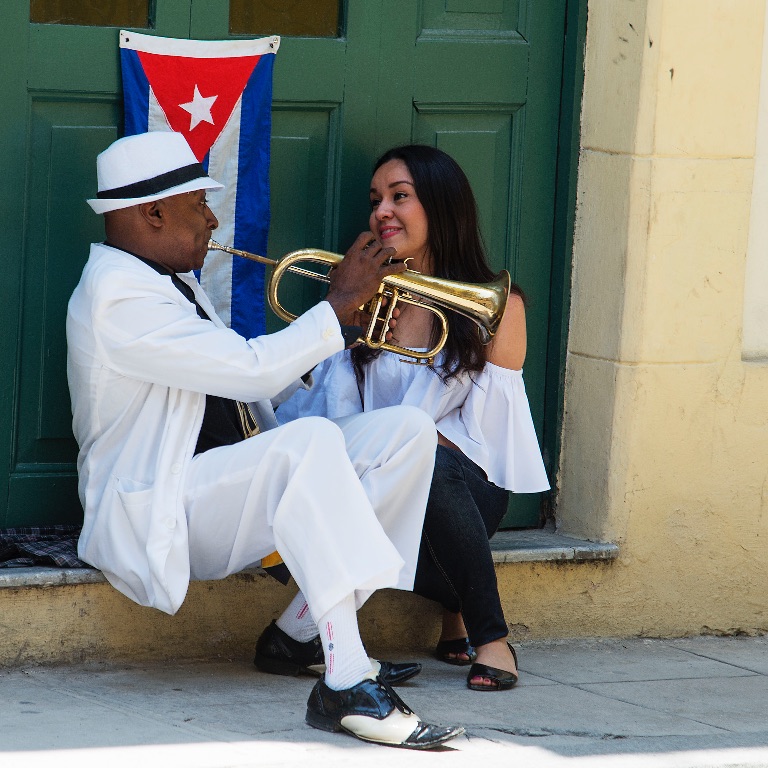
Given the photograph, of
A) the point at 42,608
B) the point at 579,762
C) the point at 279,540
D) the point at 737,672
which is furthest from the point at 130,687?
the point at 737,672

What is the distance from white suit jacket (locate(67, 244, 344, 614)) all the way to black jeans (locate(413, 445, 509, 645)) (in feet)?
1.96

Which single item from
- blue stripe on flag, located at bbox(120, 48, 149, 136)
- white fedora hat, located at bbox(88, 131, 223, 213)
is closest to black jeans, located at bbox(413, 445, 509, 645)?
white fedora hat, located at bbox(88, 131, 223, 213)

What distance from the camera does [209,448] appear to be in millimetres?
4461

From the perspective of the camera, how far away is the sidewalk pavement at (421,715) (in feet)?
12.5

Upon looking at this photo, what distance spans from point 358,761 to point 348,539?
0.59 m

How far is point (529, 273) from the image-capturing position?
537 cm

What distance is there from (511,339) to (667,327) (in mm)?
636

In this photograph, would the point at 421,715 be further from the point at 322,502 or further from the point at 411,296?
the point at 411,296

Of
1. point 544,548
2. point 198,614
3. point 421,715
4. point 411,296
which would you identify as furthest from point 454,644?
point 411,296

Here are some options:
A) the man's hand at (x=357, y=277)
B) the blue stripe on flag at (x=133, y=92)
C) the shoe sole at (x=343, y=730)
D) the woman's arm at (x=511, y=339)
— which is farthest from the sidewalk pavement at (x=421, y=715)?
the blue stripe on flag at (x=133, y=92)

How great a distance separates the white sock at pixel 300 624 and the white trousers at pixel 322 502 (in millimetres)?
294

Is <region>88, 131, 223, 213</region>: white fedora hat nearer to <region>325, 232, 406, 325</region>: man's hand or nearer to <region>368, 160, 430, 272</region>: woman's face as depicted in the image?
<region>325, 232, 406, 325</region>: man's hand

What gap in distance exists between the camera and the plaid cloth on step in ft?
14.7

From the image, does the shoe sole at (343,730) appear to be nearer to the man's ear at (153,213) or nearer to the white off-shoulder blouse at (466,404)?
the white off-shoulder blouse at (466,404)
